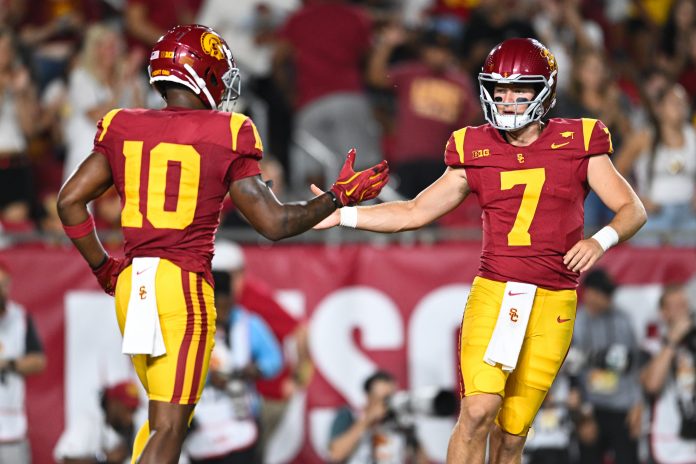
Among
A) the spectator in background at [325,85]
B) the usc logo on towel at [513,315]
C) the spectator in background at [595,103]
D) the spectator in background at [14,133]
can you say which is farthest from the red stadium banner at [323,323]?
the usc logo on towel at [513,315]

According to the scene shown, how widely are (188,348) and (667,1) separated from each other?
31.1ft

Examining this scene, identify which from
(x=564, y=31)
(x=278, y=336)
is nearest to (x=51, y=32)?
(x=278, y=336)

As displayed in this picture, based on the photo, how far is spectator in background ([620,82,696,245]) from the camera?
10531mm

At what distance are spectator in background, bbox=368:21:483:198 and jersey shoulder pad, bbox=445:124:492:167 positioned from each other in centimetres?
419

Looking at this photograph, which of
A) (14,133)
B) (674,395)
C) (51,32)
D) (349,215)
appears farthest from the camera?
(51,32)

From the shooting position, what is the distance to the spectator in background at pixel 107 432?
862 centimetres

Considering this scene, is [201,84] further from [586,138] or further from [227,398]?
[227,398]

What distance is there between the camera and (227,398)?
866cm

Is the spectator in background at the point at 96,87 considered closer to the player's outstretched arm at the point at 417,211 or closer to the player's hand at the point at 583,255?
the player's outstretched arm at the point at 417,211

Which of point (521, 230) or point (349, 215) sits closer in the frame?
point (521, 230)

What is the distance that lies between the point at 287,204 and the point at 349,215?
0.57 meters

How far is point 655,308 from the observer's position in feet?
32.0

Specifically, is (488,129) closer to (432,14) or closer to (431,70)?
(431,70)

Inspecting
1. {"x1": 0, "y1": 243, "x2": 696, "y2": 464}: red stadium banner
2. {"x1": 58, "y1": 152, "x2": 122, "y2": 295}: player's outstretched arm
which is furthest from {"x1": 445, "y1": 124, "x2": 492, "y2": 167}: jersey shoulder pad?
{"x1": 0, "y1": 243, "x2": 696, "y2": 464}: red stadium banner
